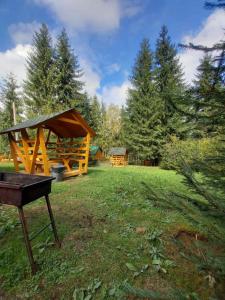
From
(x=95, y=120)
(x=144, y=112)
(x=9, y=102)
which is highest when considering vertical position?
(x=9, y=102)

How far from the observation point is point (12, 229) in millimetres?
2941

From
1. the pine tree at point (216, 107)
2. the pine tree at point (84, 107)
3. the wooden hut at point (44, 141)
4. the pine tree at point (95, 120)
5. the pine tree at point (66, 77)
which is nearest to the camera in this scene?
the pine tree at point (216, 107)

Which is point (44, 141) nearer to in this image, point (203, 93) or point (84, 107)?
point (203, 93)

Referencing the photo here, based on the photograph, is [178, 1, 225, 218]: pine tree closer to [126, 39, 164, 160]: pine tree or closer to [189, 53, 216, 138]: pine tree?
[189, 53, 216, 138]: pine tree

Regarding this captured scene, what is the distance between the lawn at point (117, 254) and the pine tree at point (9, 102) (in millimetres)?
17858

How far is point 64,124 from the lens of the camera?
26.2 ft

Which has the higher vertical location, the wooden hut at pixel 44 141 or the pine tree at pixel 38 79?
the pine tree at pixel 38 79

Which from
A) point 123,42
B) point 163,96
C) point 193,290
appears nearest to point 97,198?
point 193,290

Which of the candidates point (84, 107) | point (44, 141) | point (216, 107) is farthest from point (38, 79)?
point (216, 107)

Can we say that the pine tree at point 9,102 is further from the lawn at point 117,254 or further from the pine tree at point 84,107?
the lawn at point 117,254

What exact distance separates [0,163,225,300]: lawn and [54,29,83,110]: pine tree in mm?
15043

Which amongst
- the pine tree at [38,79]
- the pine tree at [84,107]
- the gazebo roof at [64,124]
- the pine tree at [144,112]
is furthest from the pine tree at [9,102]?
the gazebo roof at [64,124]

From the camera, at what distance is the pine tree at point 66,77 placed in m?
17.1

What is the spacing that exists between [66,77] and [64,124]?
449 inches
